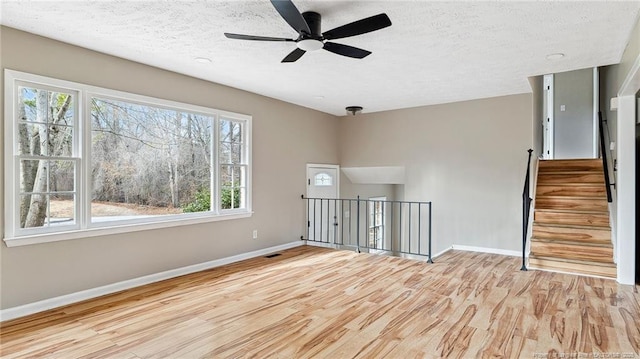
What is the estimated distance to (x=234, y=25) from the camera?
3018mm

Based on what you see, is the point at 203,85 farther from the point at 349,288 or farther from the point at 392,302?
the point at 392,302

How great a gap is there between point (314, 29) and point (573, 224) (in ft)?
14.7

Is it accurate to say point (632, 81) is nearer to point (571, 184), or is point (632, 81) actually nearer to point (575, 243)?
point (575, 243)

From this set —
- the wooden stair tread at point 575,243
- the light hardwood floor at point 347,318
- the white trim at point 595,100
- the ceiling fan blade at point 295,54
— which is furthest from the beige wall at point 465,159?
the ceiling fan blade at point 295,54

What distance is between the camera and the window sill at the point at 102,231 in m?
3.10

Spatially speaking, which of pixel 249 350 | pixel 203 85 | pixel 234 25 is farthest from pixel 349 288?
pixel 203 85

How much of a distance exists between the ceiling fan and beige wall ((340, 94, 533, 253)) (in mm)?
3556

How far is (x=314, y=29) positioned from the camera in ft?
9.05

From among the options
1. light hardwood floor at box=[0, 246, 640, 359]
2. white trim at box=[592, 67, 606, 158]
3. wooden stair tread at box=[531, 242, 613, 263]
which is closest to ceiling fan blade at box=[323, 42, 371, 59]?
light hardwood floor at box=[0, 246, 640, 359]

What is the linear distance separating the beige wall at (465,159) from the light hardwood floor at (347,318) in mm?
1400

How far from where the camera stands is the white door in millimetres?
6492

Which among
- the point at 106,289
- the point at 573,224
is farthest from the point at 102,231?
the point at 573,224

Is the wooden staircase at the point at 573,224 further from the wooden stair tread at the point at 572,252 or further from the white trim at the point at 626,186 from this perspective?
the white trim at the point at 626,186

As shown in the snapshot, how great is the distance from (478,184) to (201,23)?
484 centimetres
